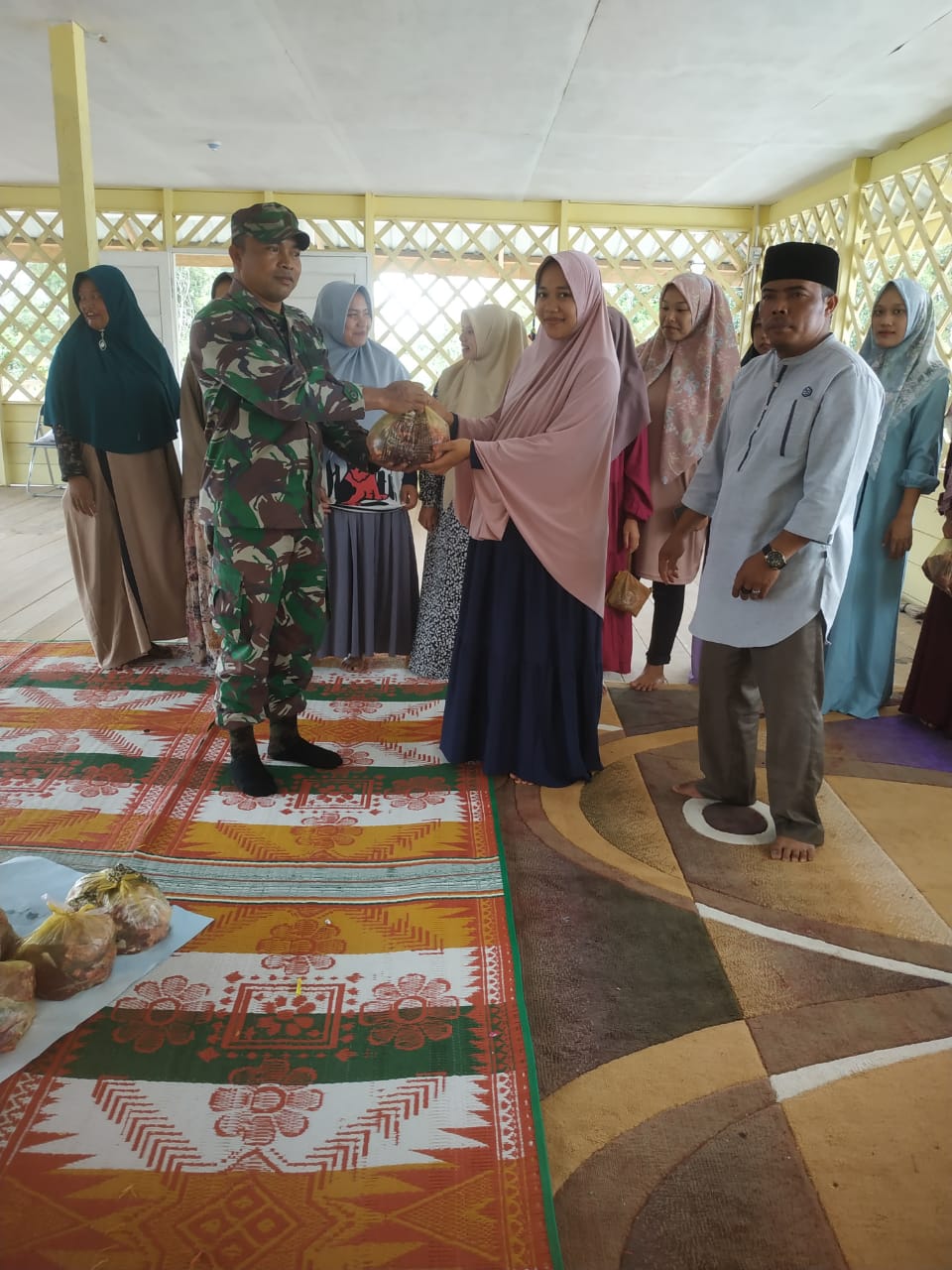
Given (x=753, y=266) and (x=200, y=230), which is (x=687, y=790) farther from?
(x=200, y=230)

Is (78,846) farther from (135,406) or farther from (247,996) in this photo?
(135,406)

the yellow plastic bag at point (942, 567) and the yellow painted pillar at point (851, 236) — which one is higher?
the yellow painted pillar at point (851, 236)

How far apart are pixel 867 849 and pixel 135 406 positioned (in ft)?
7.65

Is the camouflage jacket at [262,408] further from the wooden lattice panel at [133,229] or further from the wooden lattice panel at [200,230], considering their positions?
the wooden lattice panel at [133,229]

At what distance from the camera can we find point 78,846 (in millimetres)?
1791

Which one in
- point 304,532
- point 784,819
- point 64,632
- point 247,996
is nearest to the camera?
point 247,996

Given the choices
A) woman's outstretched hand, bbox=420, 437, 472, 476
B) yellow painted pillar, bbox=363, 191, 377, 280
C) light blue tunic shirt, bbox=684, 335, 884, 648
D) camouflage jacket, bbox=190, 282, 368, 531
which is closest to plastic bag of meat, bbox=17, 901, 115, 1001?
camouflage jacket, bbox=190, 282, 368, 531

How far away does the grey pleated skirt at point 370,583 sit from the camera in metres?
2.80

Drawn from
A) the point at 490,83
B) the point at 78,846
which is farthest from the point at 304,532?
the point at 490,83

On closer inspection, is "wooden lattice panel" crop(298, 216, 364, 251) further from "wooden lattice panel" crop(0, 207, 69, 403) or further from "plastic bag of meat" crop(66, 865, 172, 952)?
"plastic bag of meat" crop(66, 865, 172, 952)

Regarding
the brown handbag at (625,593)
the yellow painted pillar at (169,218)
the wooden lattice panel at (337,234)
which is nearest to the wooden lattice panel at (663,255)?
the wooden lattice panel at (337,234)

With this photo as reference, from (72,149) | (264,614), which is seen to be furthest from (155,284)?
(264,614)

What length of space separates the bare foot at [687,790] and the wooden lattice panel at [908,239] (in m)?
3.31

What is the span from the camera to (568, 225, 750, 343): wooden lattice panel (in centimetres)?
650
